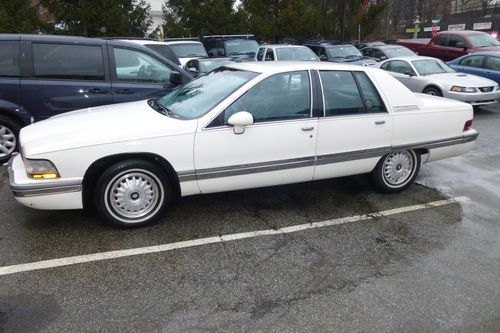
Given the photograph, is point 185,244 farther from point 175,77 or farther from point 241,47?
point 241,47

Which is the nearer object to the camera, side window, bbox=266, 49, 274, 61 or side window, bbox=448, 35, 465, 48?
side window, bbox=266, 49, 274, 61

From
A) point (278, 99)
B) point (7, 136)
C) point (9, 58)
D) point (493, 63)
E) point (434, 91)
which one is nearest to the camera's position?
point (278, 99)

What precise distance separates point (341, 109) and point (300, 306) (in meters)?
2.27

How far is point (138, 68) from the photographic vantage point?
20.4 ft

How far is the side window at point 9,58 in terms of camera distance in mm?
5672

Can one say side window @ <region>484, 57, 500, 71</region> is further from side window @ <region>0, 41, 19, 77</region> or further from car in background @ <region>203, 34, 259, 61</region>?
side window @ <region>0, 41, 19, 77</region>

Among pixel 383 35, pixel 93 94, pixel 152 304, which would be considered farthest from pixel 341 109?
pixel 383 35

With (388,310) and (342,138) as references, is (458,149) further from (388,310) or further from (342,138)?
(388,310)

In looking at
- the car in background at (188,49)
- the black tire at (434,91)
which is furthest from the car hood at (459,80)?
the car in background at (188,49)

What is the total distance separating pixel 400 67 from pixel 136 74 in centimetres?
777

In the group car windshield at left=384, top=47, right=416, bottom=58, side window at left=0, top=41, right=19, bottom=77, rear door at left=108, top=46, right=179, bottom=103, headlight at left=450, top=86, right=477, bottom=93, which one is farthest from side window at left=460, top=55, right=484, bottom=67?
side window at left=0, top=41, right=19, bottom=77

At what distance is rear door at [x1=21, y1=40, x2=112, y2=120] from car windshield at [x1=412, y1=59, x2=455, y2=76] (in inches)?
319

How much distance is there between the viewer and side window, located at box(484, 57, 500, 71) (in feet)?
38.2

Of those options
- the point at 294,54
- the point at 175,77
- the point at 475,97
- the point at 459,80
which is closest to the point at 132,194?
the point at 175,77
